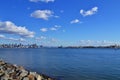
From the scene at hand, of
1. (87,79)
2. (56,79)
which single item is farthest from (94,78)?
(56,79)

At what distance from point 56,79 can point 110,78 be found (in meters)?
8.41

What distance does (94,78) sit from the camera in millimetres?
32469

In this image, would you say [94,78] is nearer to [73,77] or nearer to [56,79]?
[73,77]

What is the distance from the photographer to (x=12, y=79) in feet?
79.2

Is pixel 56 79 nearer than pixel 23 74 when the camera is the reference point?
No

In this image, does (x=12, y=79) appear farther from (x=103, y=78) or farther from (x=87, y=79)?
(x=103, y=78)

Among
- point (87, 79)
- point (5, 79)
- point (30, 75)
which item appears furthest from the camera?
point (87, 79)

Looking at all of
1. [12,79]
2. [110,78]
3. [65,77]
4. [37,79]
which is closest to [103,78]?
[110,78]

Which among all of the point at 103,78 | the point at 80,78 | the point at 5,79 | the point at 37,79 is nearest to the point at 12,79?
the point at 5,79

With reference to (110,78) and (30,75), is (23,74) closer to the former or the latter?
(30,75)

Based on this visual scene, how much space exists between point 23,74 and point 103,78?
12.9 m

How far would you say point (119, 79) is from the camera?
32.4 meters

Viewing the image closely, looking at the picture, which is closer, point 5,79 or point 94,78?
point 5,79

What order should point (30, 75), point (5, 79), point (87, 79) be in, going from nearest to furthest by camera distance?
point (5, 79), point (30, 75), point (87, 79)
